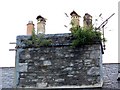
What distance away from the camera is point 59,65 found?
514 inches

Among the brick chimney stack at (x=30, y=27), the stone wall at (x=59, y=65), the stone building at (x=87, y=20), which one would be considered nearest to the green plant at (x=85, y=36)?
the stone wall at (x=59, y=65)

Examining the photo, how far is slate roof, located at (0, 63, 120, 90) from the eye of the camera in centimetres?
1248

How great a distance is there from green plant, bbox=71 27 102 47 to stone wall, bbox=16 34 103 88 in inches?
5.0

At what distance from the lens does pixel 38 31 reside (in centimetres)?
1373

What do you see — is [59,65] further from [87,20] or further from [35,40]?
[87,20]

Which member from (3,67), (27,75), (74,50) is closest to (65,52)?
(74,50)

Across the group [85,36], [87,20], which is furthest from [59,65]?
[87,20]

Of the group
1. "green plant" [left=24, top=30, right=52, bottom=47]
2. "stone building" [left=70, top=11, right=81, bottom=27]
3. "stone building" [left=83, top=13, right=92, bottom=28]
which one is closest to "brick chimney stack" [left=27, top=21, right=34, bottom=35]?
"green plant" [left=24, top=30, right=52, bottom=47]

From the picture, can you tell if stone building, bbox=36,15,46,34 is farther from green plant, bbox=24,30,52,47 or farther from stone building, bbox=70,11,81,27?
stone building, bbox=70,11,81,27

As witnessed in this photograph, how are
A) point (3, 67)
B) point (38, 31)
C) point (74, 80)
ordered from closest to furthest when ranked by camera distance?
point (74, 80) < point (38, 31) < point (3, 67)

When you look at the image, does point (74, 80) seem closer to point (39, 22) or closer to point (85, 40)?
point (85, 40)

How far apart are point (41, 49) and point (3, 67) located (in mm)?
2540

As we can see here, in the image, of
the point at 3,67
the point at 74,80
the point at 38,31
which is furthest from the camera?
the point at 3,67

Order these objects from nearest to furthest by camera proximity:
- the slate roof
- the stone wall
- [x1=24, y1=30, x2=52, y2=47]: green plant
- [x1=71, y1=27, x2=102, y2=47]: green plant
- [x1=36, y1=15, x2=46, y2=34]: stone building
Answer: the slate roof → the stone wall → [x1=71, y1=27, x2=102, y2=47]: green plant → [x1=24, y1=30, x2=52, y2=47]: green plant → [x1=36, y1=15, x2=46, y2=34]: stone building
